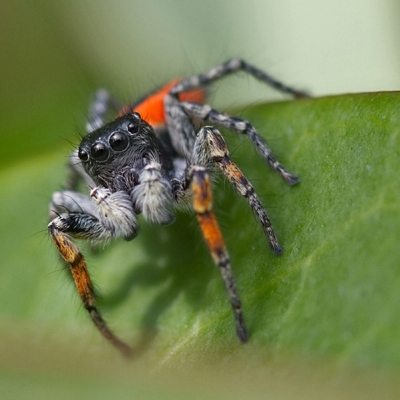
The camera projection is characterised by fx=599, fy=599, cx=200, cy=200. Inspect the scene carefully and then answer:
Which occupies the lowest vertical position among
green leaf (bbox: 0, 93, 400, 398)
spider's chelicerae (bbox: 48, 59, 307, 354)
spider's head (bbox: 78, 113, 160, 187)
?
green leaf (bbox: 0, 93, 400, 398)

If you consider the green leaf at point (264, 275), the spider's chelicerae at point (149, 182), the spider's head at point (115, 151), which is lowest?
the green leaf at point (264, 275)

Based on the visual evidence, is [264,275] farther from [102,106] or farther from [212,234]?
[102,106]

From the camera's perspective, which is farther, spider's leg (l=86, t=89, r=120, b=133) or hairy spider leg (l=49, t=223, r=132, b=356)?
spider's leg (l=86, t=89, r=120, b=133)

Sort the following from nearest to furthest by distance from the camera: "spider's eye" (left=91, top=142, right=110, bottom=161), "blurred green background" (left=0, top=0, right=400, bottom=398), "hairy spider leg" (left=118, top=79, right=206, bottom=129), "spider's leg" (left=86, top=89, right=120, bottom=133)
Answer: "blurred green background" (left=0, top=0, right=400, bottom=398) < "spider's eye" (left=91, top=142, right=110, bottom=161) < "hairy spider leg" (left=118, top=79, right=206, bottom=129) < "spider's leg" (left=86, top=89, right=120, bottom=133)

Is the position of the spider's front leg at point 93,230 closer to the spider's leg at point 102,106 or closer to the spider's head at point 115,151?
the spider's head at point 115,151

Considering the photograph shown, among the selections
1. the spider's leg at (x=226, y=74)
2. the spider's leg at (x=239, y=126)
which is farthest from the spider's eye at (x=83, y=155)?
the spider's leg at (x=226, y=74)

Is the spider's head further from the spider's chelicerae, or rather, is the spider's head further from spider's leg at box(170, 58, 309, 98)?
spider's leg at box(170, 58, 309, 98)

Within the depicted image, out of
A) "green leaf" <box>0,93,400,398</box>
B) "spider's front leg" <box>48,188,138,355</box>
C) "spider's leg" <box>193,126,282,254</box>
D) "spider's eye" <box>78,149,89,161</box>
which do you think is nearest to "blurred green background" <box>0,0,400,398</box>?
"green leaf" <box>0,93,400,398</box>
